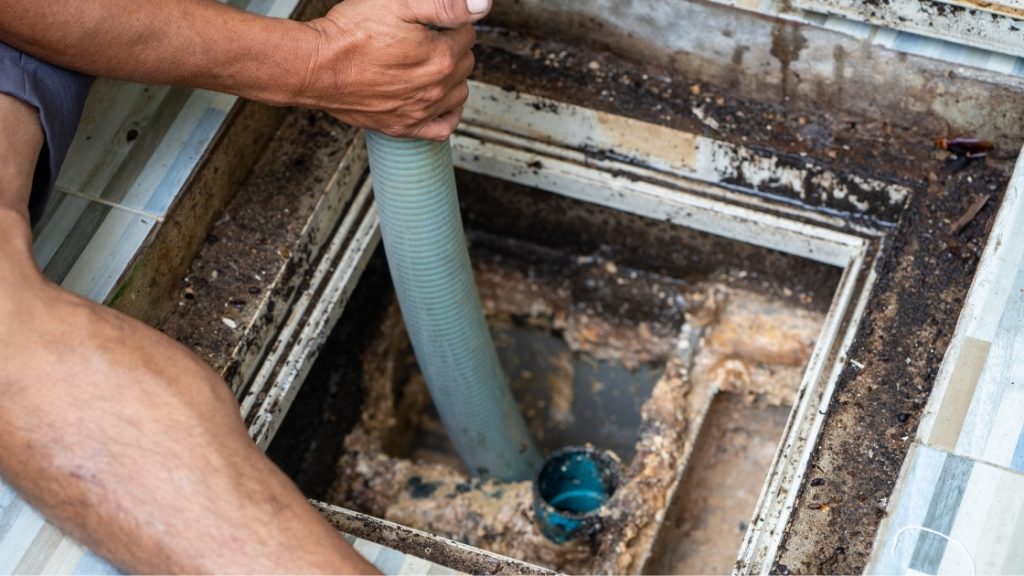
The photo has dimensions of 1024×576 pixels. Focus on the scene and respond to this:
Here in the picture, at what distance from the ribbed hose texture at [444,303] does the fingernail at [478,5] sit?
0.94ft

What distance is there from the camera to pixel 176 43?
1.71 m

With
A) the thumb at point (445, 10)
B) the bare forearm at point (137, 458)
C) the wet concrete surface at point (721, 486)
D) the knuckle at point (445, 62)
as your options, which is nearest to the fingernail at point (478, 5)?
the thumb at point (445, 10)

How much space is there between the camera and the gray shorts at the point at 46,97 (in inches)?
65.7

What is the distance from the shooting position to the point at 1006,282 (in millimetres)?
1723

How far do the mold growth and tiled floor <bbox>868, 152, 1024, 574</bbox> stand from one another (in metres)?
0.64

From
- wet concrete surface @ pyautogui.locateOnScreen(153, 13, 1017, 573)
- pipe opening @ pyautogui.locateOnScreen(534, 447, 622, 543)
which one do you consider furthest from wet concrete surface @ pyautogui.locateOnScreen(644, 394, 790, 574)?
wet concrete surface @ pyautogui.locateOnScreen(153, 13, 1017, 573)

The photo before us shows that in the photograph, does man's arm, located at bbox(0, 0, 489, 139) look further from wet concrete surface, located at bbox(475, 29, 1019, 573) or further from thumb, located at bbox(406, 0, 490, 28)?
wet concrete surface, located at bbox(475, 29, 1019, 573)

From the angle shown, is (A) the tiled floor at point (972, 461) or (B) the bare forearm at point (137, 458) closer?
(B) the bare forearm at point (137, 458)

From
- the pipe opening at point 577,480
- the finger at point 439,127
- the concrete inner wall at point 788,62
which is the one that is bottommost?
the pipe opening at point 577,480

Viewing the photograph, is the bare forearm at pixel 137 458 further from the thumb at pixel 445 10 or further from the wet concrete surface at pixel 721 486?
the wet concrete surface at pixel 721 486

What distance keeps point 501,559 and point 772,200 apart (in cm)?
98

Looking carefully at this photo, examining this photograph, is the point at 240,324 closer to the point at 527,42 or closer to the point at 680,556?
the point at 527,42

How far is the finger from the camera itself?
1.86 meters

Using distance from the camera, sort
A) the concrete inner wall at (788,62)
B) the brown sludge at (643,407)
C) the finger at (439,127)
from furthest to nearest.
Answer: the brown sludge at (643,407) < the concrete inner wall at (788,62) < the finger at (439,127)
